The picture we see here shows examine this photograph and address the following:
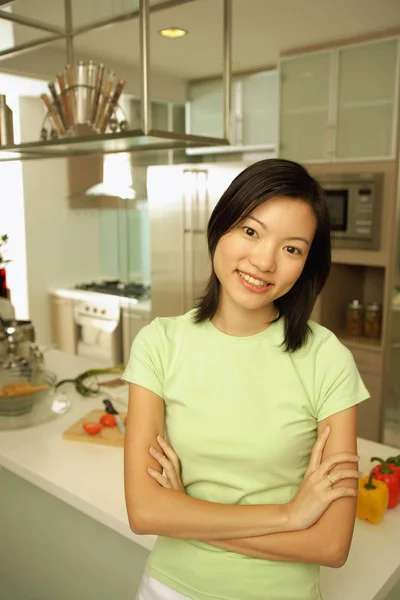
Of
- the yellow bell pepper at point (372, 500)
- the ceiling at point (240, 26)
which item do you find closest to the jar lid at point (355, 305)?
the ceiling at point (240, 26)

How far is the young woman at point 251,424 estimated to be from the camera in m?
0.98

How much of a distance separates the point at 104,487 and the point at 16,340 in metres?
1.12

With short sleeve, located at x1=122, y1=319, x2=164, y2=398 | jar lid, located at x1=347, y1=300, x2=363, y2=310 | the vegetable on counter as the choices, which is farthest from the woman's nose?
jar lid, located at x1=347, y1=300, x2=363, y2=310

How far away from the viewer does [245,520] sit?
0.98 meters

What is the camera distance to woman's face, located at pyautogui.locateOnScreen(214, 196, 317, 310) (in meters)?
0.98

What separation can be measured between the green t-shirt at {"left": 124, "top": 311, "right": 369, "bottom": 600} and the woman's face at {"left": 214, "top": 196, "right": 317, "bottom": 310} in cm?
13

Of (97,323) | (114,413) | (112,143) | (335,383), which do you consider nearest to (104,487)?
(114,413)

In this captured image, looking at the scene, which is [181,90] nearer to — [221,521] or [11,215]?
[11,215]

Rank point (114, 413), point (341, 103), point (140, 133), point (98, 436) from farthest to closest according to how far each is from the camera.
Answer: point (341, 103), point (114, 413), point (98, 436), point (140, 133)

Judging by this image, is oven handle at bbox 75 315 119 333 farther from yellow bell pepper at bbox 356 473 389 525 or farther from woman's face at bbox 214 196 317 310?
woman's face at bbox 214 196 317 310

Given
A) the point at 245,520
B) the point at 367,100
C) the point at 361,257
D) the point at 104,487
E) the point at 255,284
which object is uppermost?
the point at 367,100

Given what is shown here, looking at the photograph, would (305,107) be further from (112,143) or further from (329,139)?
(112,143)

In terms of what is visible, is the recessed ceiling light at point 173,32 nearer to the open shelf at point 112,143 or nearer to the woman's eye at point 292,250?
the open shelf at point 112,143

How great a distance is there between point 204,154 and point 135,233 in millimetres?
988
